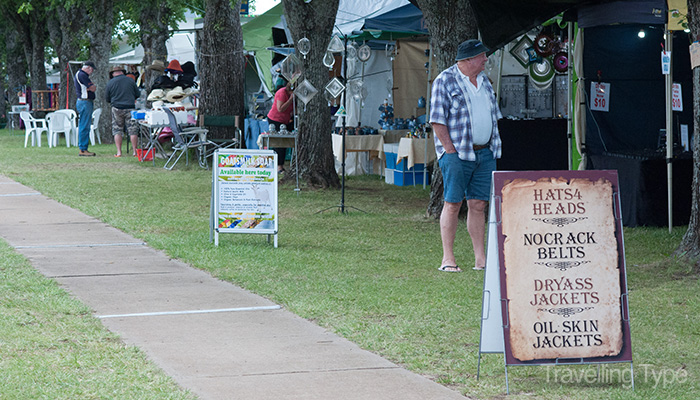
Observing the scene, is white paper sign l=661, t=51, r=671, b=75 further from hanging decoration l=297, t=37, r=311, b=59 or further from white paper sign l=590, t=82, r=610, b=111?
hanging decoration l=297, t=37, r=311, b=59

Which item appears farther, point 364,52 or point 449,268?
point 364,52

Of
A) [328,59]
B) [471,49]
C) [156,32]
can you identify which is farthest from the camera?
[156,32]

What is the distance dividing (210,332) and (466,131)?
2.82 metres

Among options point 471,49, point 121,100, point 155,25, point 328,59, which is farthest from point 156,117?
point 471,49

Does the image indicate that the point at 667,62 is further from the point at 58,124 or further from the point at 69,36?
the point at 69,36

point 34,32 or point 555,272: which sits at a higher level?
point 34,32

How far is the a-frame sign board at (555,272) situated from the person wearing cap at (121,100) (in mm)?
17051

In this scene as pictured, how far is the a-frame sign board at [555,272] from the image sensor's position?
4.70 meters

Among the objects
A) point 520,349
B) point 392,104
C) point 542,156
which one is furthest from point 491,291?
point 392,104

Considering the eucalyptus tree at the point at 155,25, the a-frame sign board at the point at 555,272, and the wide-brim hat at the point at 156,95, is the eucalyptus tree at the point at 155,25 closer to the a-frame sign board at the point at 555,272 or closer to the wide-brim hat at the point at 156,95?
the wide-brim hat at the point at 156,95

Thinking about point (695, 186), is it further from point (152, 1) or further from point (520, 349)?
point (152, 1)

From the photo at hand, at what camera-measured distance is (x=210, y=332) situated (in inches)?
226

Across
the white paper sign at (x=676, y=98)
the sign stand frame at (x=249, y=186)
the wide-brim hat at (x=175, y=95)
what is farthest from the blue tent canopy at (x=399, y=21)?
the sign stand frame at (x=249, y=186)

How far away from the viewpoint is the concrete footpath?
15.2 feet
